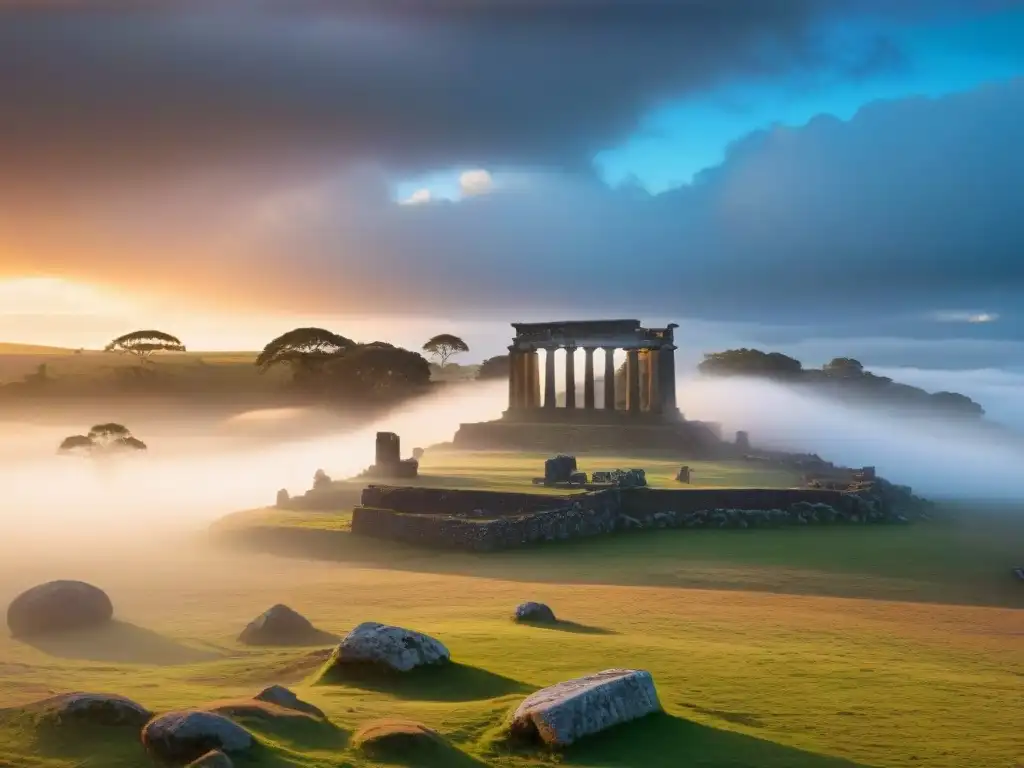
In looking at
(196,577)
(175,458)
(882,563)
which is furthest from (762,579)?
(175,458)

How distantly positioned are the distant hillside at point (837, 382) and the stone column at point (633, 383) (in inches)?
2400

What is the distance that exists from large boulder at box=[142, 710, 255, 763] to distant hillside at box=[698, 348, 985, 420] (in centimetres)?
12111

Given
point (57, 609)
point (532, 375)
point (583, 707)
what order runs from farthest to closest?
1. point (532, 375)
2. point (57, 609)
3. point (583, 707)

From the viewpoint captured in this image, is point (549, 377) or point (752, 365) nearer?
point (549, 377)

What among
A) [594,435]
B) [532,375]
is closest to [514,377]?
[532,375]

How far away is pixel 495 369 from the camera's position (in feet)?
422

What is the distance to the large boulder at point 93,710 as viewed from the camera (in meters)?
12.1

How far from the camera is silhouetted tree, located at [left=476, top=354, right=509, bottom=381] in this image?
416 ft

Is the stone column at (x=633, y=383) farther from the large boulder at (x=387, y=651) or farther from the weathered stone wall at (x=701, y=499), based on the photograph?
the large boulder at (x=387, y=651)

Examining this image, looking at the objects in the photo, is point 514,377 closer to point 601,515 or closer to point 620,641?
point 601,515

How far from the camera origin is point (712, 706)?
14.9 m

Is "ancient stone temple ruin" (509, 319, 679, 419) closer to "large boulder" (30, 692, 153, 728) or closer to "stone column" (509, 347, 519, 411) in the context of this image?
"stone column" (509, 347, 519, 411)

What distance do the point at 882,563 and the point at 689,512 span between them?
8879 millimetres

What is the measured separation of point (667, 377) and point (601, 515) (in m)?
32.5
